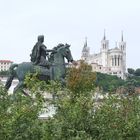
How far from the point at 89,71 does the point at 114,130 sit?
1398 inches

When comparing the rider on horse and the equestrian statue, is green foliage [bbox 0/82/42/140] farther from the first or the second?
the rider on horse

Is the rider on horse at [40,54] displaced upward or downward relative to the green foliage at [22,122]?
upward

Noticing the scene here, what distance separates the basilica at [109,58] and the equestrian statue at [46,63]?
14101cm

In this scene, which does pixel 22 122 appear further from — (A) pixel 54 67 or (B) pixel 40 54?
(B) pixel 40 54

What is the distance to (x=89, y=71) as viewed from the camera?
49312mm

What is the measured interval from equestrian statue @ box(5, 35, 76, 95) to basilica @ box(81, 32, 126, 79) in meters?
141

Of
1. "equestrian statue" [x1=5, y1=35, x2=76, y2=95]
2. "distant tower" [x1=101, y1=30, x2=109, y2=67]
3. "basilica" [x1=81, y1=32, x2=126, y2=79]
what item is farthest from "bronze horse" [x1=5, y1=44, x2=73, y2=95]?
"distant tower" [x1=101, y1=30, x2=109, y2=67]

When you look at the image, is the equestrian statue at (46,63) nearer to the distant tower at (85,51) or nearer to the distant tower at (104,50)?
the distant tower at (104,50)

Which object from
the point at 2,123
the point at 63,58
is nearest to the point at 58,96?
the point at 2,123

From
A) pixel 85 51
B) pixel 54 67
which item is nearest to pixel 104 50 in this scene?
pixel 85 51

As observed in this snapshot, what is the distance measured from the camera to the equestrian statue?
22766 millimetres

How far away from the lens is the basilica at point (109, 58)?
171 metres

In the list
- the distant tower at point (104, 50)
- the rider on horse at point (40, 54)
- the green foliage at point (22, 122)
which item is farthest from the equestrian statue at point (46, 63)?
the distant tower at point (104, 50)

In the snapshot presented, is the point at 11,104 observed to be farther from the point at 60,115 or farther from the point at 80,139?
the point at 80,139
